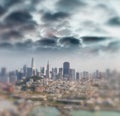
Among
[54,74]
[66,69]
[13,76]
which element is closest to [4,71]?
[13,76]

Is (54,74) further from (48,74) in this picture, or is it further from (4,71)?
(4,71)

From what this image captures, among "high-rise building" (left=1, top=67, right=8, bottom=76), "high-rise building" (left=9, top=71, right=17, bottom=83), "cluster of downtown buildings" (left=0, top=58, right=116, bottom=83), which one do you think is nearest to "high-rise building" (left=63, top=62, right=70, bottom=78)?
"cluster of downtown buildings" (left=0, top=58, right=116, bottom=83)

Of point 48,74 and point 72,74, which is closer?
point 72,74

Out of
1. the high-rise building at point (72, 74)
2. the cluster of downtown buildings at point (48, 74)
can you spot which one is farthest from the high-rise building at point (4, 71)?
the high-rise building at point (72, 74)

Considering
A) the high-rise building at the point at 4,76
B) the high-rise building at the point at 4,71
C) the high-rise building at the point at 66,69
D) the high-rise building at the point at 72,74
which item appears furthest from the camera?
the high-rise building at the point at 66,69

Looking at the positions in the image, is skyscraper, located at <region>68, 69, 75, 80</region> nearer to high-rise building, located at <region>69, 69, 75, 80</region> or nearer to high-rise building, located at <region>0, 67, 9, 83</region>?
high-rise building, located at <region>69, 69, 75, 80</region>

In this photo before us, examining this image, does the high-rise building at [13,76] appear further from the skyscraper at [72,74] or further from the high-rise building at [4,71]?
the skyscraper at [72,74]

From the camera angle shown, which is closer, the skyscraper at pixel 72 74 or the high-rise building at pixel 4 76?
the high-rise building at pixel 4 76

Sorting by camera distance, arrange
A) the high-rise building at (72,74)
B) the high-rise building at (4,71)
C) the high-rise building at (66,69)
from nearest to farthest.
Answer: the high-rise building at (4,71) < the high-rise building at (72,74) < the high-rise building at (66,69)

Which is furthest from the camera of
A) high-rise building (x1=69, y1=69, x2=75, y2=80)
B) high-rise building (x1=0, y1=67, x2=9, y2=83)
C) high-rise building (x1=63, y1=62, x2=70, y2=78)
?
high-rise building (x1=63, y1=62, x2=70, y2=78)
